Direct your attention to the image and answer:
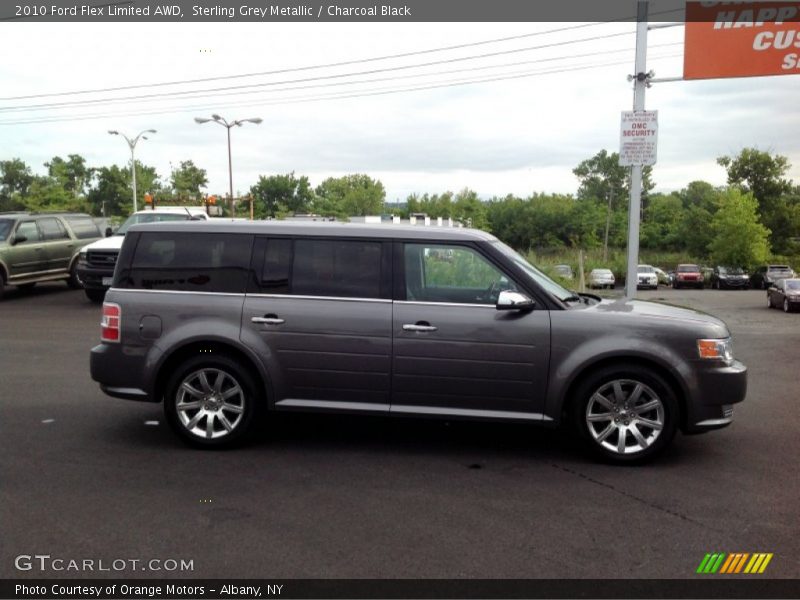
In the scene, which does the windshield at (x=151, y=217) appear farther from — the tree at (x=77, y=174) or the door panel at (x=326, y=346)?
the tree at (x=77, y=174)

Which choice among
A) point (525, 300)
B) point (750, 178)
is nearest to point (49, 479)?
point (525, 300)

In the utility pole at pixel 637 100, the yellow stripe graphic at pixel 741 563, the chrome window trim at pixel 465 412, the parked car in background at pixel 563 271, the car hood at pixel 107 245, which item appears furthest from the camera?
the parked car in background at pixel 563 271

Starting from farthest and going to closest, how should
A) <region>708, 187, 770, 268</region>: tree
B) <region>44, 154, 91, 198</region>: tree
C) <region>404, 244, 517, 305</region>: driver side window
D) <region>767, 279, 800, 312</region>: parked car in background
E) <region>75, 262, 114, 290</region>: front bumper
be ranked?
<region>44, 154, 91, 198</region>: tree < <region>708, 187, 770, 268</region>: tree < <region>767, 279, 800, 312</region>: parked car in background < <region>75, 262, 114, 290</region>: front bumper < <region>404, 244, 517, 305</region>: driver side window

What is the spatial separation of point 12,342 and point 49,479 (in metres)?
7.04

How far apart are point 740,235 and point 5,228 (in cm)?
6476

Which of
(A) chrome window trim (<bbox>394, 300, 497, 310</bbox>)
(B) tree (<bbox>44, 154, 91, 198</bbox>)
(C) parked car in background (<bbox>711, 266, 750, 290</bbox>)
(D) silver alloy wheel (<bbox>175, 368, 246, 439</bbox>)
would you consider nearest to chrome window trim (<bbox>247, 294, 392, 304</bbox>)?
(A) chrome window trim (<bbox>394, 300, 497, 310</bbox>)

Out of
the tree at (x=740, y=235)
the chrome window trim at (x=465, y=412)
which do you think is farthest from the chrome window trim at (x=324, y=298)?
the tree at (x=740, y=235)

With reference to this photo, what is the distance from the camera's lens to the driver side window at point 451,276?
5.66m

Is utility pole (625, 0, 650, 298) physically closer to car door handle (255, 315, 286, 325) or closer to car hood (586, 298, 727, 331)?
car hood (586, 298, 727, 331)

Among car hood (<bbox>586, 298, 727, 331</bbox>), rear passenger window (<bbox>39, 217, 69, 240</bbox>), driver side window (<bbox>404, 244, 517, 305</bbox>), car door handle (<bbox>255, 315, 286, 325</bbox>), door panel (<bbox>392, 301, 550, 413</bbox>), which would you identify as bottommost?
door panel (<bbox>392, 301, 550, 413</bbox>)

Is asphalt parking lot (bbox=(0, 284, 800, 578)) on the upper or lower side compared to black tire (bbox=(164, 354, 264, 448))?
lower

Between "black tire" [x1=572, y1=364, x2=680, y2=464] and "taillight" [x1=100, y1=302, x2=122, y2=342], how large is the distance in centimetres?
376

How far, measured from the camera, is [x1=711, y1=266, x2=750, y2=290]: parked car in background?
5356cm

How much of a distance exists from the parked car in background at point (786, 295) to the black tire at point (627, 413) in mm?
22311
